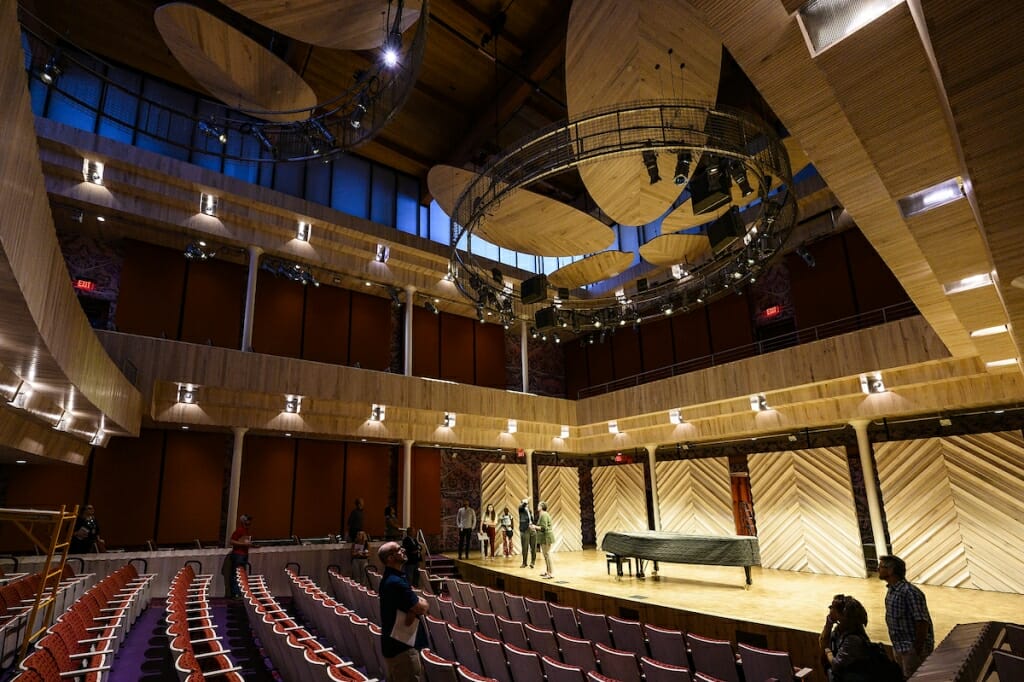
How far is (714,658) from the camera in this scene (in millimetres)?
5301

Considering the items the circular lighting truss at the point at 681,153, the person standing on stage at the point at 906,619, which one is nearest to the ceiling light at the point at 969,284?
the circular lighting truss at the point at 681,153

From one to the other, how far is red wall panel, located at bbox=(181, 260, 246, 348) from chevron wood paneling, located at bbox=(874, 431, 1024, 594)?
51.6ft

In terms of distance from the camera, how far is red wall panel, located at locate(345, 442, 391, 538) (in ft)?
51.5

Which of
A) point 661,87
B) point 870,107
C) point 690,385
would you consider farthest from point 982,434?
point 870,107

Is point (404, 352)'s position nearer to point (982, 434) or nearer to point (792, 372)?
point (792, 372)

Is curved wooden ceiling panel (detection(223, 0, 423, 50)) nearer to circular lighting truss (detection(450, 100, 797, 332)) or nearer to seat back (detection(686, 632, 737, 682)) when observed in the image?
circular lighting truss (detection(450, 100, 797, 332))

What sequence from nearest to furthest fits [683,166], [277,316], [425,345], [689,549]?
[683,166], [689,549], [277,316], [425,345]

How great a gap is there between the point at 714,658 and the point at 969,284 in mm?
4655

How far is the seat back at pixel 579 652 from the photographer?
5250mm

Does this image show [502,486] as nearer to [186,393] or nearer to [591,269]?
[591,269]

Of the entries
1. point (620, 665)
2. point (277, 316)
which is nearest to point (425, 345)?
point (277, 316)

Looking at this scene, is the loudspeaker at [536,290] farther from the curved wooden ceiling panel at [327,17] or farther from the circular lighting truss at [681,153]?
the curved wooden ceiling panel at [327,17]

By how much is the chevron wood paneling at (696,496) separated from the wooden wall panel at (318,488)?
9.18 meters

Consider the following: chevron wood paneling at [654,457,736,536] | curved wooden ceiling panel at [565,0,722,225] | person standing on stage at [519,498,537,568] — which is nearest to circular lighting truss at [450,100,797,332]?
curved wooden ceiling panel at [565,0,722,225]
